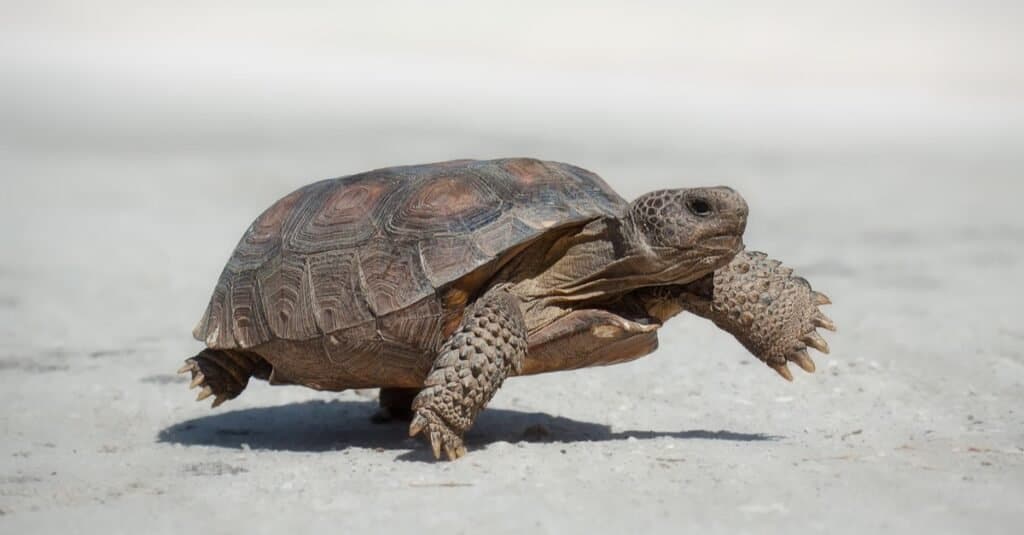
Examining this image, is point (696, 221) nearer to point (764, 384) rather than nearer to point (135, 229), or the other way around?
point (764, 384)

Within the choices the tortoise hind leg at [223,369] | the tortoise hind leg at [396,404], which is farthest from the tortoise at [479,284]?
the tortoise hind leg at [396,404]

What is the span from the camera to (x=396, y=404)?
6.97 metres

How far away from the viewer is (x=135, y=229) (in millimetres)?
15773

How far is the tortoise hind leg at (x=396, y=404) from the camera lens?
271 inches

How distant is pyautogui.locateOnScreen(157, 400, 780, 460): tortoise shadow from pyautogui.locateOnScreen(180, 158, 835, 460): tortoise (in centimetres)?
41

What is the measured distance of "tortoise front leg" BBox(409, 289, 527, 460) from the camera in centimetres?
529

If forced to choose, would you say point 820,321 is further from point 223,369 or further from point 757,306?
point 223,369

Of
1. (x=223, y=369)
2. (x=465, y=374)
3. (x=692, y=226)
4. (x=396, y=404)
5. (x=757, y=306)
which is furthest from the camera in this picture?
(x=396, y=404)

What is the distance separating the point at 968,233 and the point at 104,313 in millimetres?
10753

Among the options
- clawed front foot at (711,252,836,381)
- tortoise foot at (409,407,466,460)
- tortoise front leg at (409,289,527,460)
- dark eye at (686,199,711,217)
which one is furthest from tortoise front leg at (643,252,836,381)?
tortoise foot at (409,407,466,460)

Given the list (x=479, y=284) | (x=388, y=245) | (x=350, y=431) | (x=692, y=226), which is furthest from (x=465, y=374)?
(x=350, y=431)

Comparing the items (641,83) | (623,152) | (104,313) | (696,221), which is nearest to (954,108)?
(641,83)

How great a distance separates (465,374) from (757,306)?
1580mm

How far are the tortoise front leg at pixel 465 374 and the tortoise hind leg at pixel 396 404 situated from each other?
1511 mm
